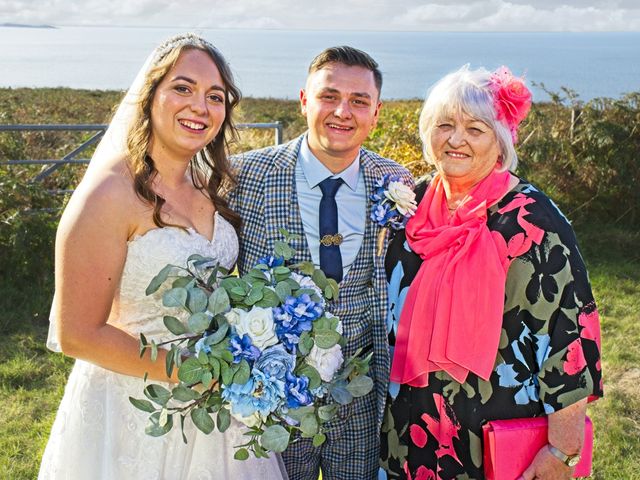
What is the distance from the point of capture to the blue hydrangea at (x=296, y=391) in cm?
229

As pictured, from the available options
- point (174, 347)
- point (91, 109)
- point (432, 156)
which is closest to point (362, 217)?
point (432, 156)

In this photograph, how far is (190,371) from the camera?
223 cm

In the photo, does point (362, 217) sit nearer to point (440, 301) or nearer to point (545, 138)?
point (440, 301)

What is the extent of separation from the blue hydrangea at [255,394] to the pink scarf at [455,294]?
92cm

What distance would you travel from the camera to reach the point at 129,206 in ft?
8.57

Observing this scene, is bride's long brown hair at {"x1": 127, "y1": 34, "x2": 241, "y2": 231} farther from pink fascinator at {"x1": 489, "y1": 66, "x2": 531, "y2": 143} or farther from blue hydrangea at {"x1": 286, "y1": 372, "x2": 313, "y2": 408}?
pink fascinator at {"x1": 489, "y1": 66, "x2": 531, "y2": 143}

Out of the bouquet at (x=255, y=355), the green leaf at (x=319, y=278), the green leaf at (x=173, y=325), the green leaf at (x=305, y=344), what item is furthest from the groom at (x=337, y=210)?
the green leaf at (x=173, y=325)

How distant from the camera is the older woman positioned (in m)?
2.81

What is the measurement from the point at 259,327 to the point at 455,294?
101 cm

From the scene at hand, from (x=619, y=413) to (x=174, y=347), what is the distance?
407 cm

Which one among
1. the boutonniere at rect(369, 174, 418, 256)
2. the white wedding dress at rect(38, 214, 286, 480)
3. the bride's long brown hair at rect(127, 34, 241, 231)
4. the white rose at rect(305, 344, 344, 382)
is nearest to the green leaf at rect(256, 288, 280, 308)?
the white rose at rect(305, 344, 344, 382)

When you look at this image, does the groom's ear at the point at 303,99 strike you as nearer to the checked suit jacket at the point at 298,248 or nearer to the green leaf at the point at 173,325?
the checked suit jacket at the point at 298,248

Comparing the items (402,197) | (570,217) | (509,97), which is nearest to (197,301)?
(402,197)

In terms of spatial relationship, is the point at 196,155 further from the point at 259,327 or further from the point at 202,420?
the point at 202,420
